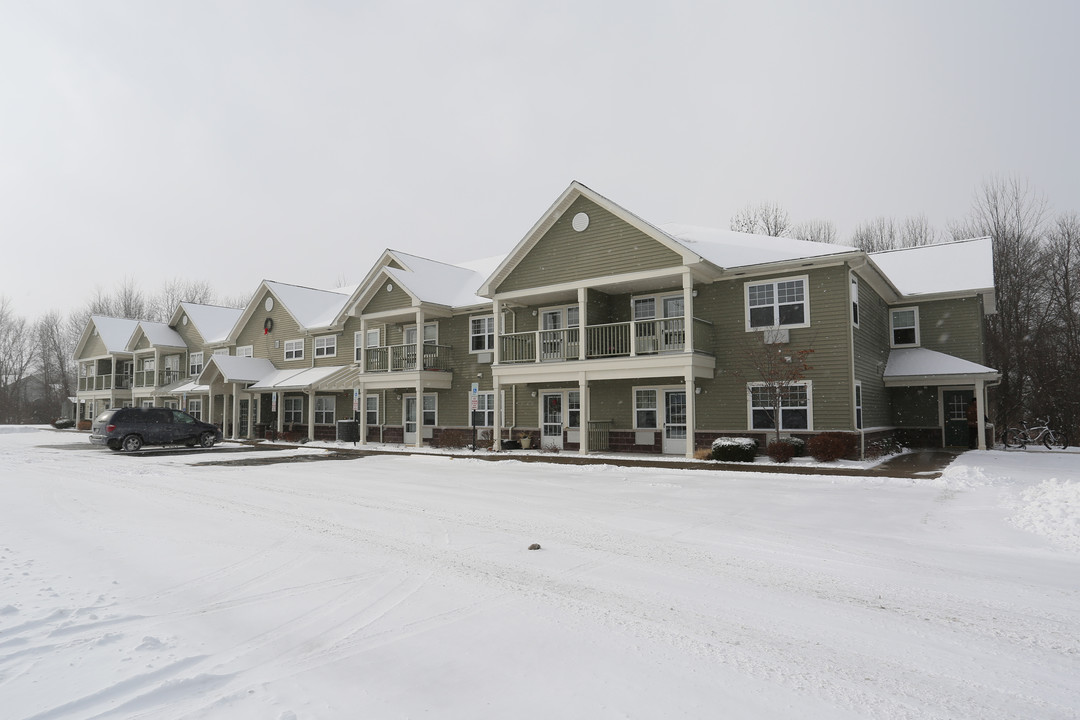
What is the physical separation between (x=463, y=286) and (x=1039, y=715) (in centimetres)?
2796

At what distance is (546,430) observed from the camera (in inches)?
1009

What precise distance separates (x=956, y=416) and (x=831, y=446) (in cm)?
911

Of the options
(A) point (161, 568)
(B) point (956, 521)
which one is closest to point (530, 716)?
(A) point (161, 568)

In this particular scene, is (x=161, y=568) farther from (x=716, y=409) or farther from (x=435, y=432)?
(x=435, y=432)

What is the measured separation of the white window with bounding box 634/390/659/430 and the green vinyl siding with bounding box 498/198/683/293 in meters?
4.53

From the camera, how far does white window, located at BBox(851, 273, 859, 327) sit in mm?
19723

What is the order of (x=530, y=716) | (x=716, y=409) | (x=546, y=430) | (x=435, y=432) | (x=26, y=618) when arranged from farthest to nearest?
(x=435, y=432) → (x=546, y=430) → (x=716, y=409) → (x=26, y=618) → (x=530, y=716)

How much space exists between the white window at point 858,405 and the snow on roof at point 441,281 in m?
14.3

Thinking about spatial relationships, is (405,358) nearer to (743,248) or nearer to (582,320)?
(582,320)

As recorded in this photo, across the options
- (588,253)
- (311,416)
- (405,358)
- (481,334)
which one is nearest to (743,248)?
(588,253)

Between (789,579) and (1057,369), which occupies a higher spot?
(1057,369)

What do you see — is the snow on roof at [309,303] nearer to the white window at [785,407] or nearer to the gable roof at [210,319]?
the gable roof at [210,319]

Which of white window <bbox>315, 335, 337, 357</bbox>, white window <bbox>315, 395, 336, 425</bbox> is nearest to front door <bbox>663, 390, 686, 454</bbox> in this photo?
white window <bbox>315, 395, 336, 425</bbox>

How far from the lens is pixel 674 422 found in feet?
74.5
